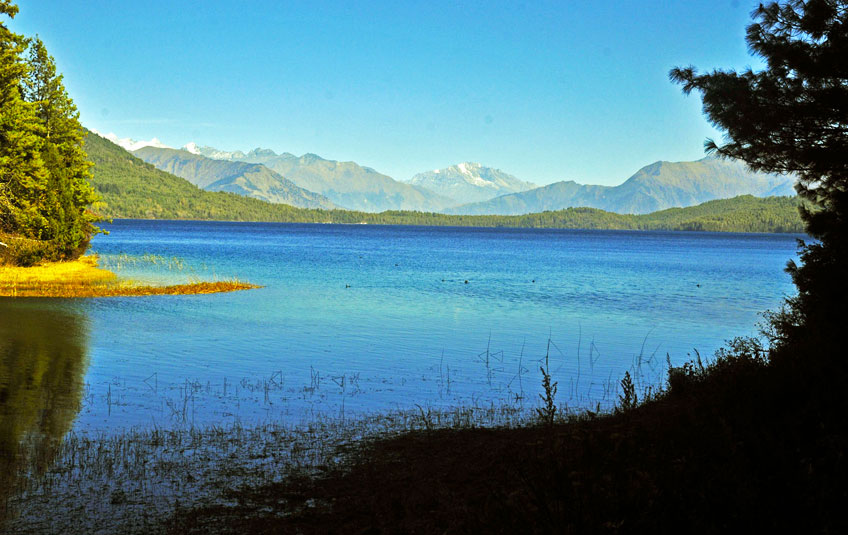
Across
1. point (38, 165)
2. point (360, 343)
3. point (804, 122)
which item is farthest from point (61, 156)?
point (804, 122)

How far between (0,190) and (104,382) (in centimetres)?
2873

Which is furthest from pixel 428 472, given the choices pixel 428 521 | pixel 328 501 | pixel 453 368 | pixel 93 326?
pixel 93 326

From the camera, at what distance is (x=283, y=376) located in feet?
64.8

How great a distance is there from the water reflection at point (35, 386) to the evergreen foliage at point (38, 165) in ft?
42.5

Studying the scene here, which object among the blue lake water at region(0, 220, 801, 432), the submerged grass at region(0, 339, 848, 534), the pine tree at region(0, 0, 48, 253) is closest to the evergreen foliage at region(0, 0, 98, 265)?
the pine tree at region(0, 0, 48, 253)

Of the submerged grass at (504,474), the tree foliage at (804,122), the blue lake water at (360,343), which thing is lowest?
the blue lake water at (360,343)

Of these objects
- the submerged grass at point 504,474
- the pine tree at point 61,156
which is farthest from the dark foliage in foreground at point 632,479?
the pine tree at point 61,156

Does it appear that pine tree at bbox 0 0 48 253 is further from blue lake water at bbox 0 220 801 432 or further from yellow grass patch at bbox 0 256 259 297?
blue lake water at bbox 0 220 801 432

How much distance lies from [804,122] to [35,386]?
60.5 ft

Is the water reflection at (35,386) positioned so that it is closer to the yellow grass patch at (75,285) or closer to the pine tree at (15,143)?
the yellow grass patch at (75,285)

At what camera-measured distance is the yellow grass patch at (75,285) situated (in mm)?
39562

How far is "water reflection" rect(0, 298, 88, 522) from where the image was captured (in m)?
11.2

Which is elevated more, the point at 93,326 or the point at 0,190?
the point at 0,190

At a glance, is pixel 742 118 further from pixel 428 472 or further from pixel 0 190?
pixel 0 190
